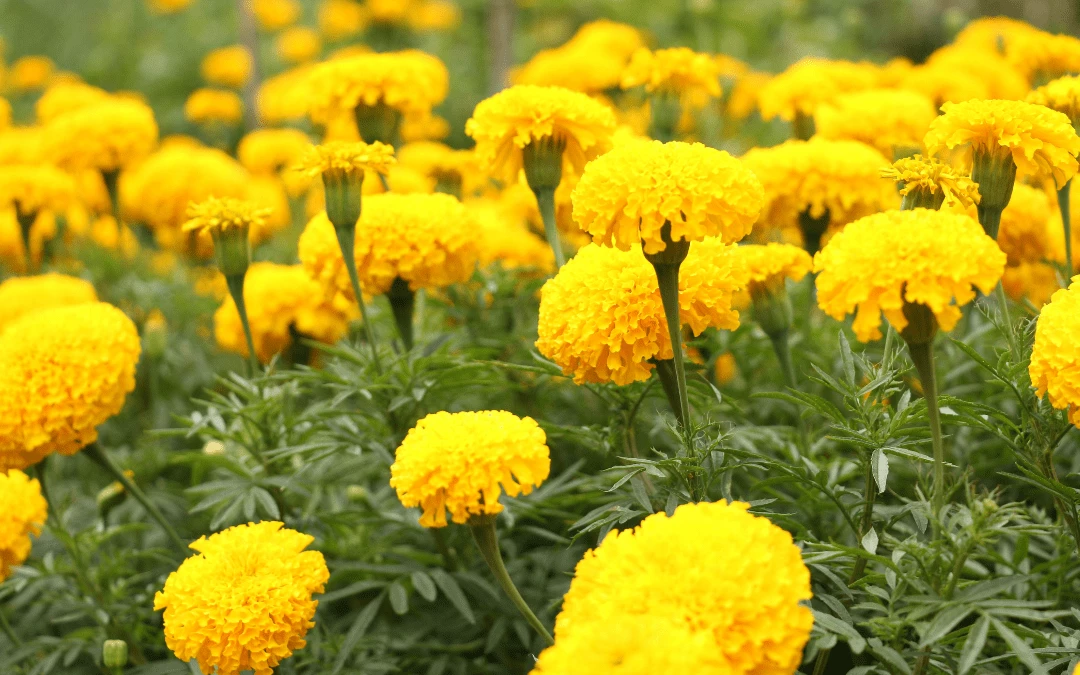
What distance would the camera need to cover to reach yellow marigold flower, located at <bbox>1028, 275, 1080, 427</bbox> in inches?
54.6

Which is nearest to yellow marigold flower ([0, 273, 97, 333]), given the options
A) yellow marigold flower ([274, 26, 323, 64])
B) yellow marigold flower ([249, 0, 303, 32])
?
yellow marigold flower ([274, 26, 323, 64])

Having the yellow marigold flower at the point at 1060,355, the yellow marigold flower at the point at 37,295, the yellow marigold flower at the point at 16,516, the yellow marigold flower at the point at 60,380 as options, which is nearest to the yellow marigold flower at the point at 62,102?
the yellow marigold flower at the point at 37,295

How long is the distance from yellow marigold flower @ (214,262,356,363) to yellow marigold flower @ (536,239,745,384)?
1.01 meters

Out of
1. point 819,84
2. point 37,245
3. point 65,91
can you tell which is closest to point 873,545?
point 819,84

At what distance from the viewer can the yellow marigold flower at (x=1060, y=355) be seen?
4.55ft

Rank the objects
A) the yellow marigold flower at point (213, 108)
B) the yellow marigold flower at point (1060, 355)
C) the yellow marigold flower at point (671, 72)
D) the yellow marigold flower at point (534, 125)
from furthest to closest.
A: the yellow marigold flower at point (213, 108) → the yellow marigold flower at point (671, 72) → the yellow marigold flower at point (534, 125) → the yellow marigold flower at point (1060, 355)

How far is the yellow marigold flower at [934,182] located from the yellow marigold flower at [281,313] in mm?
1442

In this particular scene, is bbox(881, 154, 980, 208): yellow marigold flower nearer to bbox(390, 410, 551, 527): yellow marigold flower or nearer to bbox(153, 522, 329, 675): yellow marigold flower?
bbox(390, 410, 551, 527): yellow marigold flower

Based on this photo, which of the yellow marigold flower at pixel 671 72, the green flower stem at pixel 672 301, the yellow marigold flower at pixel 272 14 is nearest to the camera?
the green flower stem at pixel 672 301

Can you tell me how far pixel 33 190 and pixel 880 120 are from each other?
8.50 feet

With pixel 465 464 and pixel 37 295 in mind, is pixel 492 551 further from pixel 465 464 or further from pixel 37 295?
pixel 37 295

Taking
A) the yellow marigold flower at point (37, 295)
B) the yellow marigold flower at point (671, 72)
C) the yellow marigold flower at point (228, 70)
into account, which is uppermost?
the yellow marigold flower at point (671, 72)

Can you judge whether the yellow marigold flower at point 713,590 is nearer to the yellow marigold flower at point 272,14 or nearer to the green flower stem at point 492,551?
the green flower stem at point 492,551

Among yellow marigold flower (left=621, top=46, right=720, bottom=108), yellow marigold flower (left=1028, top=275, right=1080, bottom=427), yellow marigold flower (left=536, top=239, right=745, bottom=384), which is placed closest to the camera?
yellow marigold flower (left=1028, top=275, right=1080, bottom=427)
